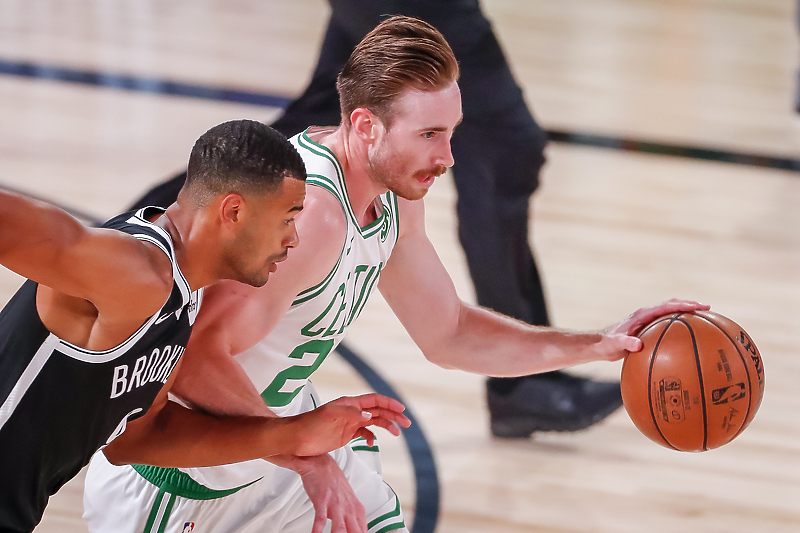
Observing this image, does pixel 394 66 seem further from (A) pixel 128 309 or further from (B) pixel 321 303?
(A) pixel 128 309

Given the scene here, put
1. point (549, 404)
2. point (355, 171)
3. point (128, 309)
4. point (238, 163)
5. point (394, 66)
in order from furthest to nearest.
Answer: point (549, 404) → point (355, 171) → point (394, 66) → point (238, 163) → point (128, 309)

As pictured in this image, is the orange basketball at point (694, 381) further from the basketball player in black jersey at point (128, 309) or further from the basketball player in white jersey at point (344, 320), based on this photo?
the basketball player in black jersey at point (128, 309)

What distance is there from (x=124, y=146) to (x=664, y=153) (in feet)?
10.7

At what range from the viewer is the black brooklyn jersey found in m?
1.63

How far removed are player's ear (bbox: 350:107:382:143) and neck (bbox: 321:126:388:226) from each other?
0.03 m

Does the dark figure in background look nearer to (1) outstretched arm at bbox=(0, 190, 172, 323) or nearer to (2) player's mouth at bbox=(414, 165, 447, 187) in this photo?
(2) player's mouth at bbox=(414, 165, 447, 187)

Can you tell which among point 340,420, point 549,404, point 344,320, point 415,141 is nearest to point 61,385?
point 340,420

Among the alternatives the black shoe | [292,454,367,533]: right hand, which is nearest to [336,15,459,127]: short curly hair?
[292,454,367,533]: right hand

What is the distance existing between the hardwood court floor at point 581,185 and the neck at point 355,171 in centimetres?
125

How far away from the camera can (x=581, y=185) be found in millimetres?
5746

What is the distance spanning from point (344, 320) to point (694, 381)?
0.81m

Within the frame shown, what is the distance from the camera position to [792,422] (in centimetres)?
368

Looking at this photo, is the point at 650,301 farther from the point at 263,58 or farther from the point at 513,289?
the point at 263,58

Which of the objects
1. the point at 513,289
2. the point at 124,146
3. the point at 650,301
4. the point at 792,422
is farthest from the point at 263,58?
the point at 792,422
